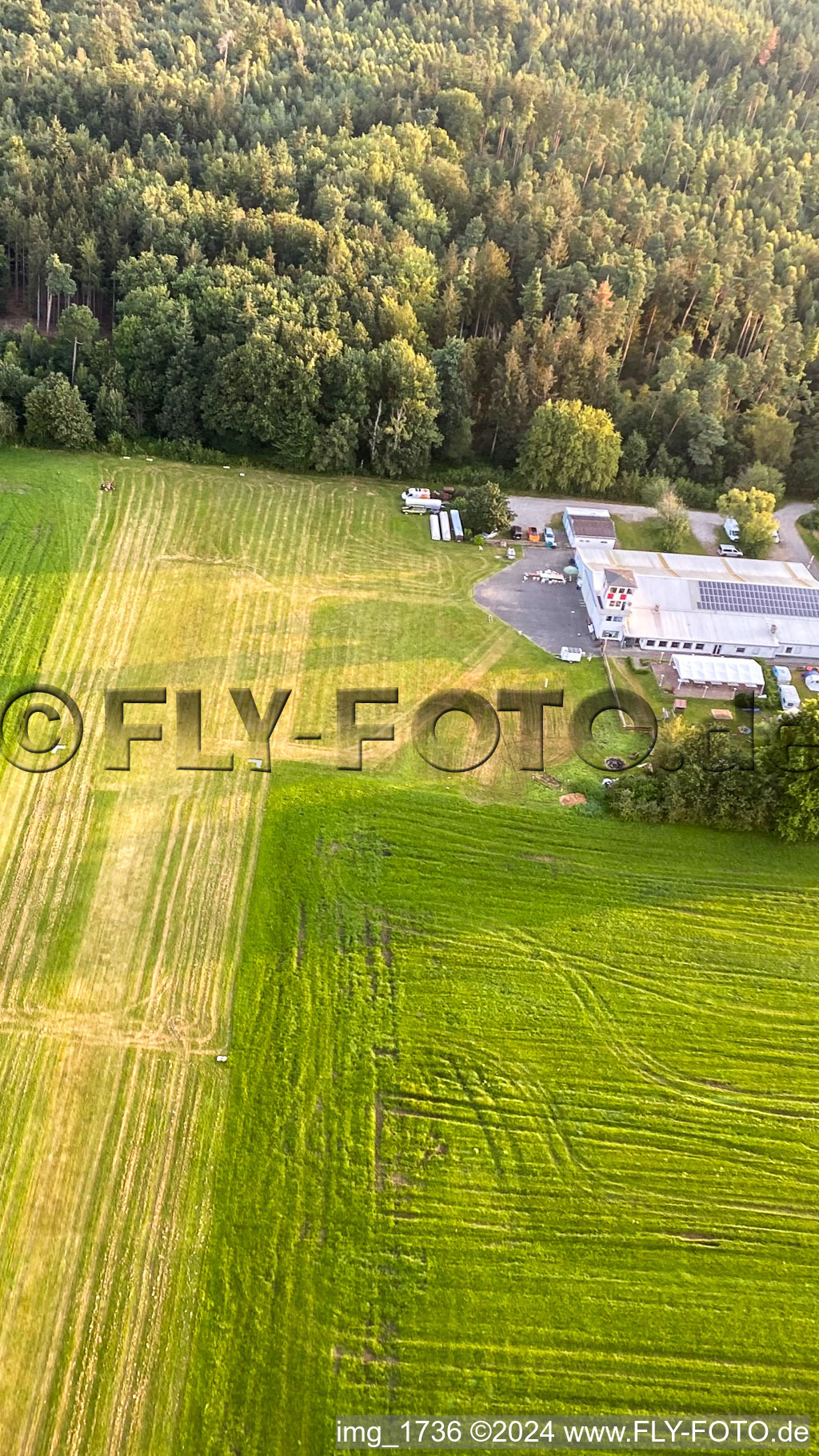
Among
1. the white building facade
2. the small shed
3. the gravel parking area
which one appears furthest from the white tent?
the small shed

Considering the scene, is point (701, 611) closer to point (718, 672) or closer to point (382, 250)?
point (718, 672)

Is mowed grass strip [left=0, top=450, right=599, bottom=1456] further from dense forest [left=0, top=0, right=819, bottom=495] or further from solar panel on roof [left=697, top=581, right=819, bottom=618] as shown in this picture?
solar panel on roof [left=697, top=581, right=819, bottom=618]

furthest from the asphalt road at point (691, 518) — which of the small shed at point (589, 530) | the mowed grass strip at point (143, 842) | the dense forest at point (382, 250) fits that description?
the mowed grass strip at point (143, 842)

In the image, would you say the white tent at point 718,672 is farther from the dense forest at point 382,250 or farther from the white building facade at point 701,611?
the dense forest at point 382,250

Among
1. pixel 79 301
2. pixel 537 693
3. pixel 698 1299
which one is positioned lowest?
pixel 698 1299

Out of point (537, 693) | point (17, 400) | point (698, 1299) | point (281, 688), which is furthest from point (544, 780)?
point (17, 400)

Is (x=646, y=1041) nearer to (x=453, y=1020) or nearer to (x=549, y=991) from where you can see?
(x=549, y=991)

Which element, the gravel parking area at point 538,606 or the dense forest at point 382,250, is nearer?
the gravel parking area at point 538,606
